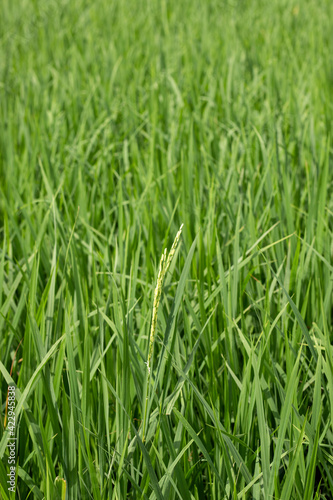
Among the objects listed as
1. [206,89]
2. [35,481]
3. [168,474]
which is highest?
[206,89]

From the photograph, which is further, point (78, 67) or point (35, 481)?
point (78, 67)

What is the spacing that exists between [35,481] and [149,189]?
2.93 ft

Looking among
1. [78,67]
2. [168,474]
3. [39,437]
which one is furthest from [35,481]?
[78,67]

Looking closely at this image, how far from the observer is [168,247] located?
124cm

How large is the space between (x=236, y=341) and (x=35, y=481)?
455 mm

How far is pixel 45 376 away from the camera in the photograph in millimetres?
751

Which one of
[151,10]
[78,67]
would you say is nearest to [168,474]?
[78,67]

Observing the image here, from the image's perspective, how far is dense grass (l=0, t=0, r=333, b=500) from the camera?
0.73m

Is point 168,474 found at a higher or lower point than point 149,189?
lower

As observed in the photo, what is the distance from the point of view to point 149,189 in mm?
1453

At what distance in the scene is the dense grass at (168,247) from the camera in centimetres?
73

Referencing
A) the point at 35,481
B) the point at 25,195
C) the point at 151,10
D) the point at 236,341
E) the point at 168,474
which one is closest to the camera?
the point at 168,474

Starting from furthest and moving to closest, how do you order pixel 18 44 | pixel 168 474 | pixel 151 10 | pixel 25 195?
pixel 151 10 → pixel 18 44 → pixel 25 195 → pixel 168 474

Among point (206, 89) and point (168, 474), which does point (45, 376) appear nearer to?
point (168, 474)
